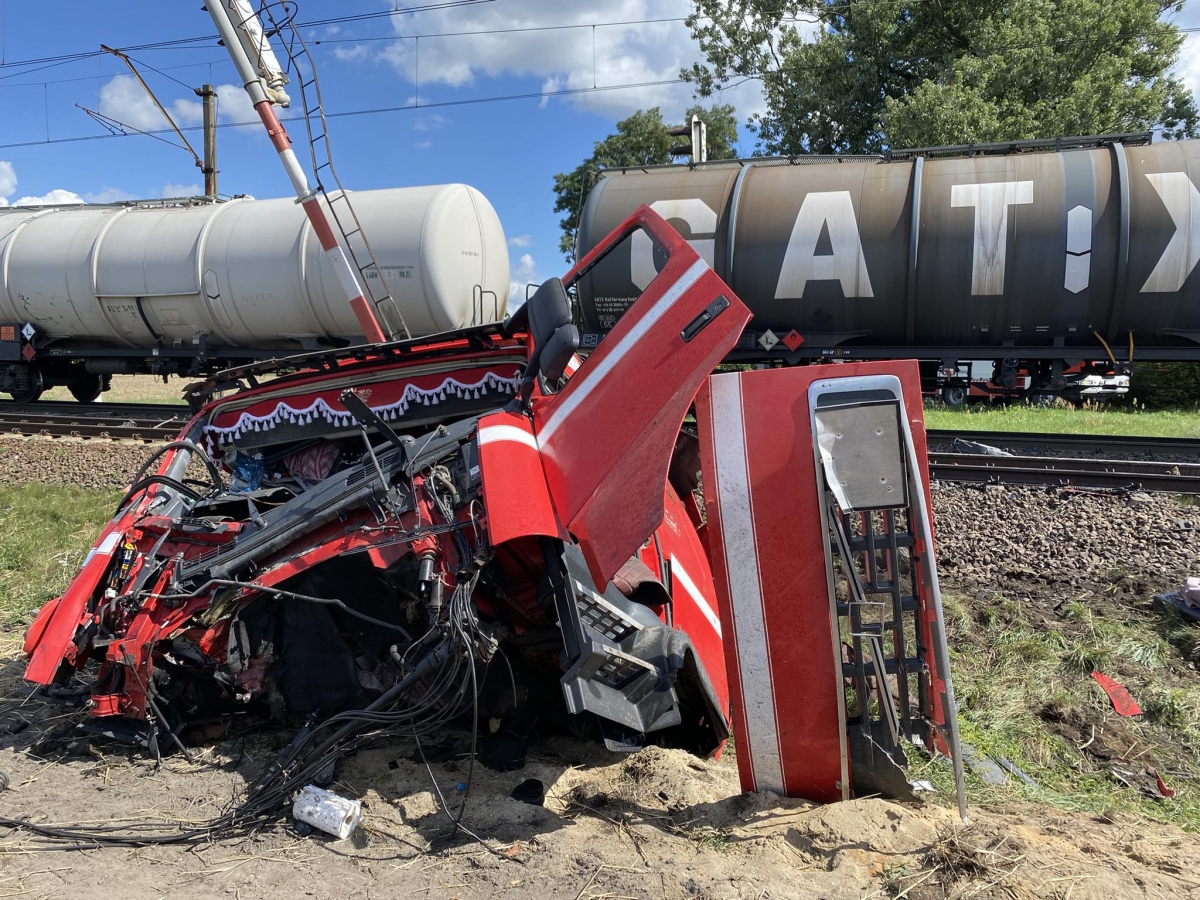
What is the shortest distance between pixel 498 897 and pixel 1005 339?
10.3m

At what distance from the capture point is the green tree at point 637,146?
32406 mm

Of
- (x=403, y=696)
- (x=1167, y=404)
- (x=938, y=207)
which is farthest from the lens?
(x=1167, y=404)

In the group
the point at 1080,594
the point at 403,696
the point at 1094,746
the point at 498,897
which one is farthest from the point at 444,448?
the point at 1080,594

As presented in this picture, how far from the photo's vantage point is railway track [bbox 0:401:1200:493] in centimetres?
715

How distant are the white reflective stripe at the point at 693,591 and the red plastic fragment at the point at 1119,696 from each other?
6.73ft

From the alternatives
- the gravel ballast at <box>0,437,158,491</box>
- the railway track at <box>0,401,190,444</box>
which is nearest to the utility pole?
the railway track at <box>0,401,190,444</box>

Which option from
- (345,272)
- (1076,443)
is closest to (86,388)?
(345,272)

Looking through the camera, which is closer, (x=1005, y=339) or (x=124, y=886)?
(x=124, y=886)

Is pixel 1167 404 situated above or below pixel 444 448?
below

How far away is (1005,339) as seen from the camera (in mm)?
10758

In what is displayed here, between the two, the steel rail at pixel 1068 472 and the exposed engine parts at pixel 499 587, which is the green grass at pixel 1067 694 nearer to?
the exposed engine parts at pixel 499 587

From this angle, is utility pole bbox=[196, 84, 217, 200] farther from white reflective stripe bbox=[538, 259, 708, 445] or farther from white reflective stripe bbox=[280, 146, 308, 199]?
white reflective stripe bbox=[538, 259, 708, 445]

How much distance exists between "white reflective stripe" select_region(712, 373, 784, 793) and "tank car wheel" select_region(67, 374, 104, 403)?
55.8ft

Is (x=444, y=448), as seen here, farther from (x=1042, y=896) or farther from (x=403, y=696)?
(x=1042, y=896)
